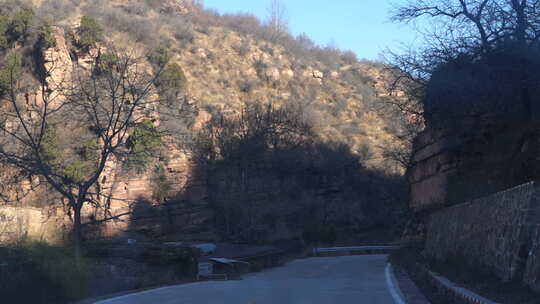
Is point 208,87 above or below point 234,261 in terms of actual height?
above

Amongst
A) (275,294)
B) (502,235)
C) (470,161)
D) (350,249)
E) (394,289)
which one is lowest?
(394,289)

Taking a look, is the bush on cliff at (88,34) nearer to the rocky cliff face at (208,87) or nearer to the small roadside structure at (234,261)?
the rocky cliff face at (208,87)

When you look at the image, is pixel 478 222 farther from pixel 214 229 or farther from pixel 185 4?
pixel 185 4

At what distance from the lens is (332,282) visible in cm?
1952

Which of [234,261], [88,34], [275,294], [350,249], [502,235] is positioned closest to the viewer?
[502,235]

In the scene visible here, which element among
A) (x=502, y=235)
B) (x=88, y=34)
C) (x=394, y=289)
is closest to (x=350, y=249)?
(x=394, y=289)

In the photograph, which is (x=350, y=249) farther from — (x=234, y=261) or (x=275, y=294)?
(x=275, y=294)

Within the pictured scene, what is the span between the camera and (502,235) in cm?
1246

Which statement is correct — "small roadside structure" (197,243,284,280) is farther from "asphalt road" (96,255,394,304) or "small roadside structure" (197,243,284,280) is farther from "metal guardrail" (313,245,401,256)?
"metal guardrail" (313,245,401,256)

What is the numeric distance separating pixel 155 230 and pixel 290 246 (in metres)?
10.0

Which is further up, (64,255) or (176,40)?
(176,40)

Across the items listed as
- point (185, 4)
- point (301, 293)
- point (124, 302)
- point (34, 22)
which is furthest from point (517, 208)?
point (185, 4)

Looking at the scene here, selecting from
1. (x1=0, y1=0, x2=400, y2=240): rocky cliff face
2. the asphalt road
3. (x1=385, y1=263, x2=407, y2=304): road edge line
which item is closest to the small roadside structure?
→ the asphalt road

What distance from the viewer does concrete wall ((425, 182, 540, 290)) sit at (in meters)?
10.6
